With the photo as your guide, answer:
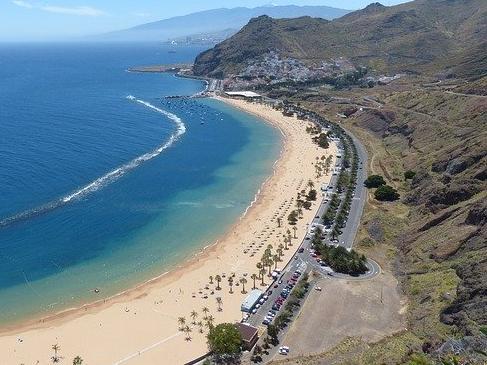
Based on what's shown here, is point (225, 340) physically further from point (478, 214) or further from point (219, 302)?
point (478, 214)

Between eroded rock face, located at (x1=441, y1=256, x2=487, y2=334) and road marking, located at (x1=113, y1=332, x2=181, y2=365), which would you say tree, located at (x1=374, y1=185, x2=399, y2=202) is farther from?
road marking, located at (x1=113, y1=332, x2=181, y2=365)

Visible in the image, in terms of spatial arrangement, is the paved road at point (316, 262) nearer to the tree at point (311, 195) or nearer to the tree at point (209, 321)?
the tree at point (311, 195)

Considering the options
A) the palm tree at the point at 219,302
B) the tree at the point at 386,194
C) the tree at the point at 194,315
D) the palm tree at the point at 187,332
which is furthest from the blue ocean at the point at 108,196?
the tree at the point at 386,194

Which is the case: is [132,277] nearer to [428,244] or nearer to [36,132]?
[428,244]

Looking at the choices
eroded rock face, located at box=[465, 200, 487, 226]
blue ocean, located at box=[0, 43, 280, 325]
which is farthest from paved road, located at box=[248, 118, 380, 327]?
blue ocean, located at box=[0, 43, 280, 325]

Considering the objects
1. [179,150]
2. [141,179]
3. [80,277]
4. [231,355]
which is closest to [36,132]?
[179,150]

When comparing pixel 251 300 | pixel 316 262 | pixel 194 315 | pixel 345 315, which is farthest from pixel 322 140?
pixel 194 315
